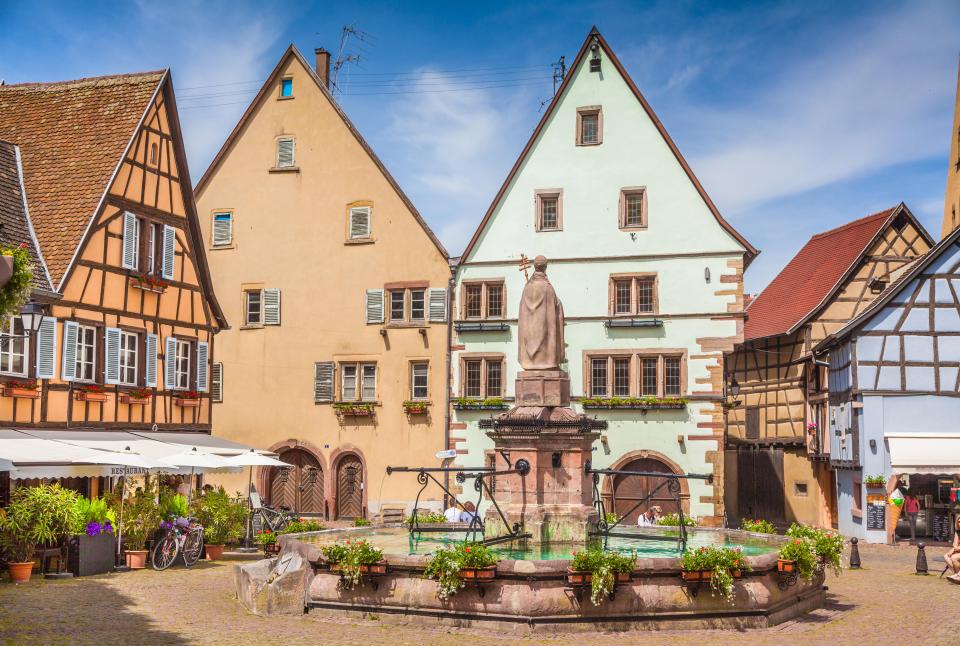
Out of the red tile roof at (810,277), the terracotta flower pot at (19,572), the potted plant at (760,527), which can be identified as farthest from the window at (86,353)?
the red tile roof at (810,277)

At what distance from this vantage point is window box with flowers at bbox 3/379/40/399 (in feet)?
69.7

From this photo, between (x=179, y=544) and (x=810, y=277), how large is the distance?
23610 millimetres

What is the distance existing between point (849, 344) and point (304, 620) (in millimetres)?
19004

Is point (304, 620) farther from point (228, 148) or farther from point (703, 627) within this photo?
point (228, 148)

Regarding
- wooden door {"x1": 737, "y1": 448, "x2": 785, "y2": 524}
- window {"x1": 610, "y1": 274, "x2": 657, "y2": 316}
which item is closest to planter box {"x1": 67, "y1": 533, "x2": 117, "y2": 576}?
window {"x1": 610, "y1": 274, "x2": 657, "y2": 316}

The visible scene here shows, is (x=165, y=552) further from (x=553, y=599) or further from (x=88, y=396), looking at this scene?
(x=553, y=599)

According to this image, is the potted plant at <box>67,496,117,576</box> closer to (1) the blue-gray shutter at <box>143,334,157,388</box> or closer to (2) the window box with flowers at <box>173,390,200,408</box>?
(1) the blue-gray shutter at <box>143,334,157,388</box>

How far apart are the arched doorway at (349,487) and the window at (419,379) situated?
2523mm

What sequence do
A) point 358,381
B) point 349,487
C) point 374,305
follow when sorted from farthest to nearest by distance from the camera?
point 374,305
point 358,381
point 349,487

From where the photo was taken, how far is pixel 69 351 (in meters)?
22.9

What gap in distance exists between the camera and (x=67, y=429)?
22781 millimetres

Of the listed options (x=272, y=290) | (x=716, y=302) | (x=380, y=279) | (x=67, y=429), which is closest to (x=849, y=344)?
(x=716, y=302)

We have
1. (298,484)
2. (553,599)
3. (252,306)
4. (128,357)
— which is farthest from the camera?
(252,306)

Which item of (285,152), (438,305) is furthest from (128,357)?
(285,152)
